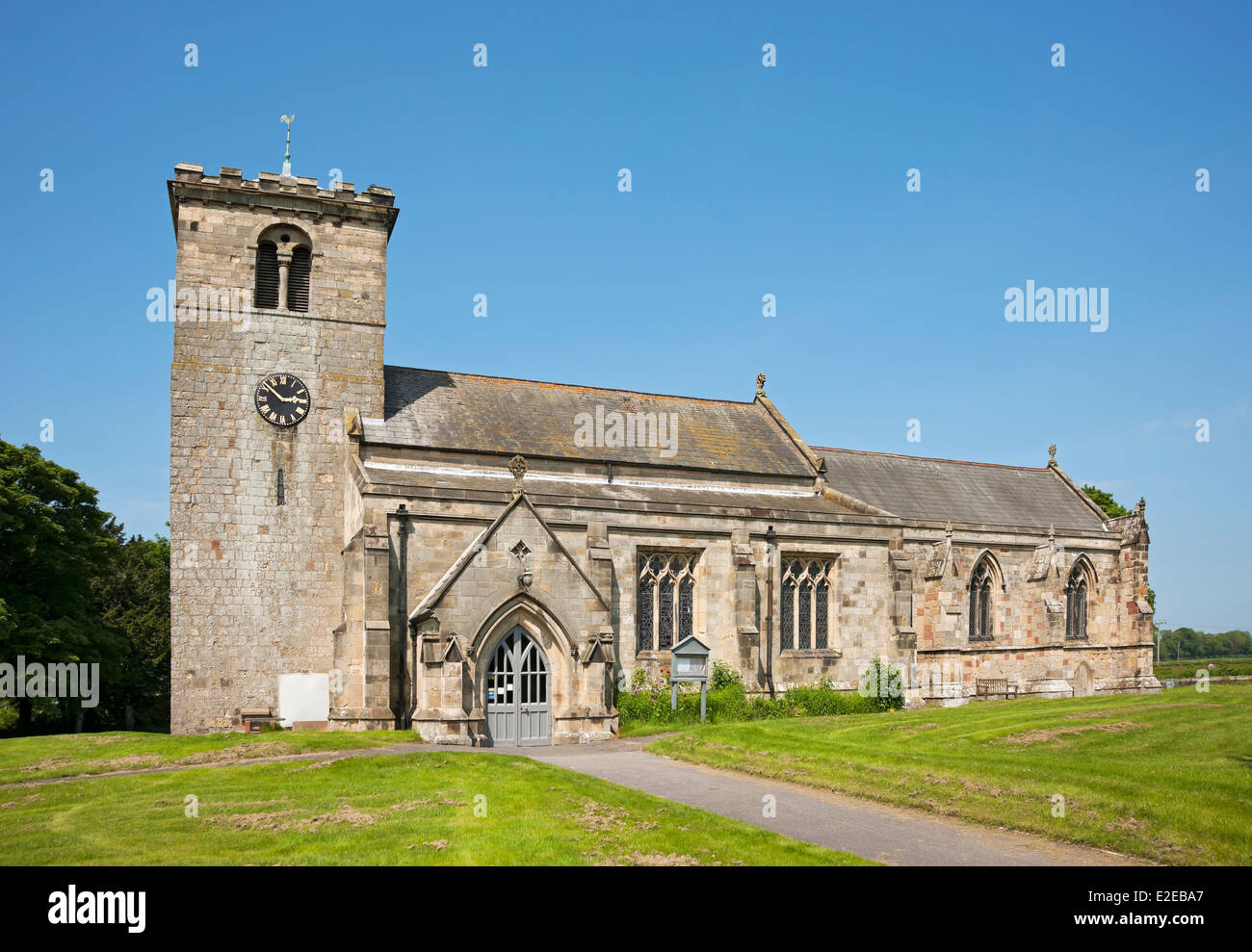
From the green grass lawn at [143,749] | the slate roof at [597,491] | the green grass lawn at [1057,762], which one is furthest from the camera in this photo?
the slate roof at [597,491]

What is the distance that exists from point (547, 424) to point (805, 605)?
1120 centimetres

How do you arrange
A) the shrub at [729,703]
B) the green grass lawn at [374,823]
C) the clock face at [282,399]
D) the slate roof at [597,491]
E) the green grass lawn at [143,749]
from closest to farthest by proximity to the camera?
the green grass lawn at [374,823] < the green grass lawn at [143,749] < the shrub at [729,703] < the slate roof at [597,491] < the clock face at [282,399]

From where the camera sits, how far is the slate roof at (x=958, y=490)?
137ft

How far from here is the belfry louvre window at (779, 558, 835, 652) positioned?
33.9m

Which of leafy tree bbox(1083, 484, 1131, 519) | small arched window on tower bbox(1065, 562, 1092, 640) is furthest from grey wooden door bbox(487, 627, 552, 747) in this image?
leafy tree bbox(1083, 484, 1131, 519)

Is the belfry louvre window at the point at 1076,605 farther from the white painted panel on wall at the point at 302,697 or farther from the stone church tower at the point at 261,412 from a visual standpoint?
the white painted panel on wall at the point at 302,697

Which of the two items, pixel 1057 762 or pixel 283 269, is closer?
pixel 1057 762

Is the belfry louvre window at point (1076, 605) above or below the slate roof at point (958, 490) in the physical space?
below

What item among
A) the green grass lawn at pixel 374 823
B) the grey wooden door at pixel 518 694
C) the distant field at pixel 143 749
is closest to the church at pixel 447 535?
the grey wooden door at pixel 518 694

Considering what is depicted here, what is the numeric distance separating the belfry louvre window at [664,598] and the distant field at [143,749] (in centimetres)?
928

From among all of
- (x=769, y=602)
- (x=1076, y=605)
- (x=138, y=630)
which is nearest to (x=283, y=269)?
(x=769, y=602)

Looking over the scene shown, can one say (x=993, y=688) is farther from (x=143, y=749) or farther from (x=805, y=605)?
(x=143, y=749)

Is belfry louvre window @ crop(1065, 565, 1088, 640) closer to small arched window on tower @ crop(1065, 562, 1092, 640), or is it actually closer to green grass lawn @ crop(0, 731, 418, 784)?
small arched window on tower @ crop(1065, 562, 1092, 640)

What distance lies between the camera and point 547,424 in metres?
35.2
